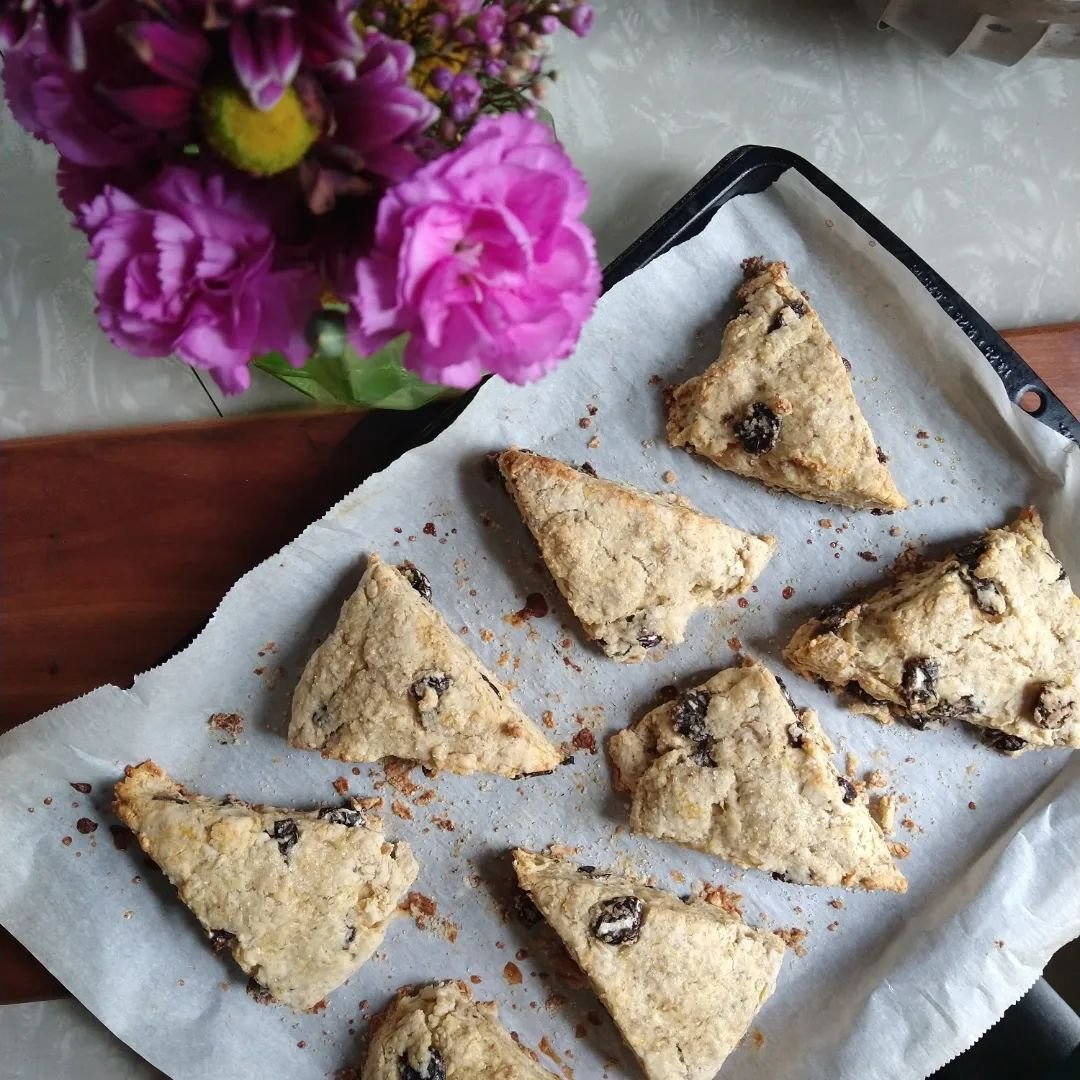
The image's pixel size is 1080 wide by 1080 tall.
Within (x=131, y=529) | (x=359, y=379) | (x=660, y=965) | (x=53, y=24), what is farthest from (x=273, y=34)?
(x=660, y=965)

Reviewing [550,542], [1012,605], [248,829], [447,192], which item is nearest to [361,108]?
[447,192]

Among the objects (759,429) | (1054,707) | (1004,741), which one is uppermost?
(759,429)

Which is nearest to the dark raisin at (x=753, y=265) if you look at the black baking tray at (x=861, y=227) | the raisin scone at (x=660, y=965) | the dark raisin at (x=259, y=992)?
the black baking tray at (x=861, y=227)

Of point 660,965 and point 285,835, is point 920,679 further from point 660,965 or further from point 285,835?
point 285,835

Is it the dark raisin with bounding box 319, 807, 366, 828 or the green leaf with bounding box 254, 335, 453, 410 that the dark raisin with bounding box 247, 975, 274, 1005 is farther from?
the green leaf with bounding box 254, 335, 453, 410

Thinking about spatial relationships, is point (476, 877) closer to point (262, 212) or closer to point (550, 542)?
point (550, 542)

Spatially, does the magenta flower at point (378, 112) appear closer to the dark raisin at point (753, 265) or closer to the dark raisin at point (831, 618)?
the dark raisin at point (753, 265)

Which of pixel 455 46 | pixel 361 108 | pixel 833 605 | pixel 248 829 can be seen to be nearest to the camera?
pixel 361 108
